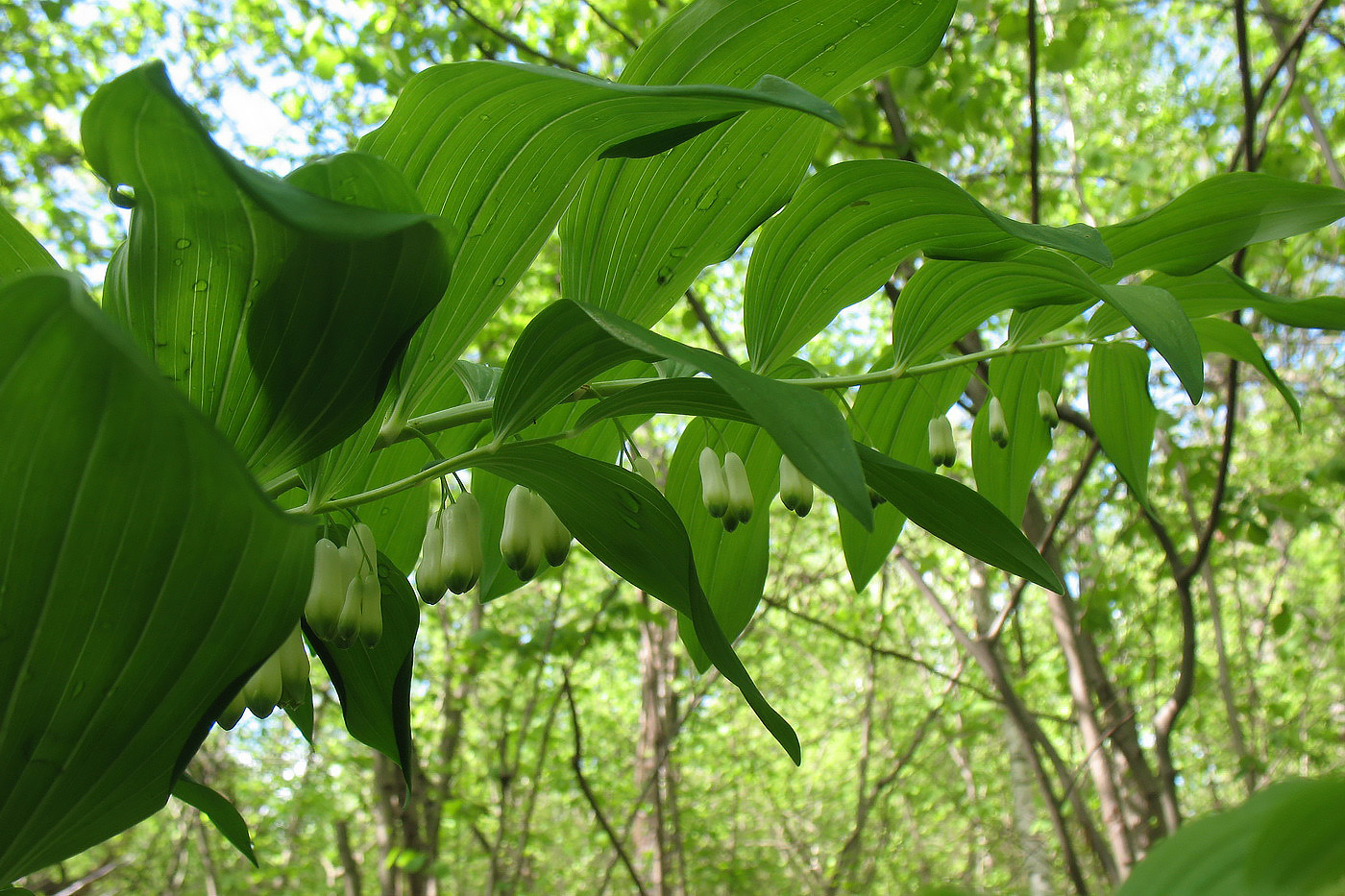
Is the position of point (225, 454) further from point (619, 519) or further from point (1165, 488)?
point (1165, 488)

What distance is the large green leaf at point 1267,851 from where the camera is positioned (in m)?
0.17

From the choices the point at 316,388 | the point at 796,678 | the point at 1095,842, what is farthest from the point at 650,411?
the point at 796,678

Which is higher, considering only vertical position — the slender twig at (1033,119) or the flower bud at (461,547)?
the slender twig at (1033,119)

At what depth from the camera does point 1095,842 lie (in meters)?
2.49

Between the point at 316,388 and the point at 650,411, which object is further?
the point at 650,411

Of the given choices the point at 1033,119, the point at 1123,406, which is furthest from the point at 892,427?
the point at 1033,119

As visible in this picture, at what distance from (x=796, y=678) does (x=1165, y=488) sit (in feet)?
20.5

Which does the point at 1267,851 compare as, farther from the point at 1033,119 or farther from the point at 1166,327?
the point at 1033,119

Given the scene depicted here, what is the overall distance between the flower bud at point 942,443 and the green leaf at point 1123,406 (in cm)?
21

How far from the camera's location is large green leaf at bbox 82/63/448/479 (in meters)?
0.45

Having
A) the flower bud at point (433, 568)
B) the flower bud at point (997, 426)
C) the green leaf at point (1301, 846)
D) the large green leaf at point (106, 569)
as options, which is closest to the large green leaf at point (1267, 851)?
the green leaf at point (1301, 846)

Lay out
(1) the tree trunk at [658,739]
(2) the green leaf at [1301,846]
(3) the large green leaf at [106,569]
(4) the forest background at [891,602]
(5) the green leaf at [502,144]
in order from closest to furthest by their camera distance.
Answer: (2) the green leaf at [1301,846] → (3) the large green leaf at [106,569] → (5) the green leaf at [502,144] → (4) the forest background at [891,602] → (1) the tree trunk at [658,739]

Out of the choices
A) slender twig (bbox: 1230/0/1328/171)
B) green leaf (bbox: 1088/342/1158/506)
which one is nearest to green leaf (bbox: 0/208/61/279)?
green leaf (bbox: 1088/342/1158/506)

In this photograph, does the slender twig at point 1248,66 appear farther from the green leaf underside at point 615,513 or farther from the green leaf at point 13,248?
the green leaf at point 13,248
